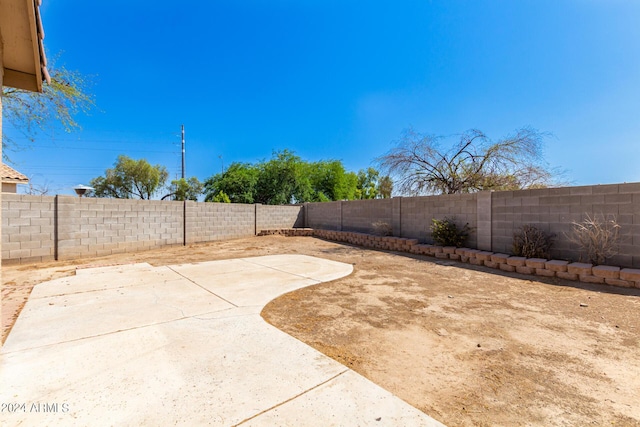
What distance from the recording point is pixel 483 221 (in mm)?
7496

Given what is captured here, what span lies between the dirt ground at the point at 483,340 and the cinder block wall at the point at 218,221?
5.65 m

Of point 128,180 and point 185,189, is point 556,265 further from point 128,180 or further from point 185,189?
point 128,180

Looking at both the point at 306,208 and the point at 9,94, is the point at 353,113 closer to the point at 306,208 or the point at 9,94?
the point at 306,208

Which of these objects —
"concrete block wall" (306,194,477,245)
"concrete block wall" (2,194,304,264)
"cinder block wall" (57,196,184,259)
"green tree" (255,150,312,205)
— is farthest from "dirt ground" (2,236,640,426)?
"green tree" (255,150,312,205)

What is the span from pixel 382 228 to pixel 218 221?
721cm

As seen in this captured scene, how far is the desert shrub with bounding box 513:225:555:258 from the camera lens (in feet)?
19.9

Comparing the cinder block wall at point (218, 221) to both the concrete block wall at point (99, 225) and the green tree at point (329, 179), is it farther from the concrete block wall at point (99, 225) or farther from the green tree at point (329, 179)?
the green tree at point (329, 179)

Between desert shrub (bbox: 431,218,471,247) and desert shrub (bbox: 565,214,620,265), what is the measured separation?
252 cm

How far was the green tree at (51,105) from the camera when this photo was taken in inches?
333

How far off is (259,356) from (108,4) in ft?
42.9

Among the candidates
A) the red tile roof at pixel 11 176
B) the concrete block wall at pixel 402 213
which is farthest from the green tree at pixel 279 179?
the red tile roof at pixel 11 176

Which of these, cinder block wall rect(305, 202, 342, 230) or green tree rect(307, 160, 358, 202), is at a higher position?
green tree rect(307, 160, 358, 202)

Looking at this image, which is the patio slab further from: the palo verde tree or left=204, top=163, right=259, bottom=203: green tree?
left=204, top=163, right=259, bottom=203: green tree

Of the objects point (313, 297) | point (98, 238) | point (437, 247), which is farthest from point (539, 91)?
point (98, 238)
